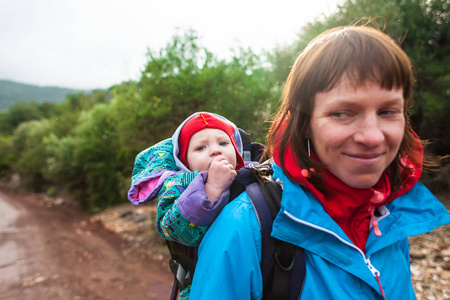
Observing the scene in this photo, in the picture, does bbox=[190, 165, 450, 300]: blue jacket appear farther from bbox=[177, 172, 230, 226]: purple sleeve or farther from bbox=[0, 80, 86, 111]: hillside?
bbox=[0, 80, 86, 111]: hillside

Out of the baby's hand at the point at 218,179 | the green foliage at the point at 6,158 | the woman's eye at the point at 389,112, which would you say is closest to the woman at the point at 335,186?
the woman's eye at the point at 389,112

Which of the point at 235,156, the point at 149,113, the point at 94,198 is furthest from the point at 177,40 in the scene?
the point at 94,198

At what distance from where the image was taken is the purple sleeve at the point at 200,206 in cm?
126

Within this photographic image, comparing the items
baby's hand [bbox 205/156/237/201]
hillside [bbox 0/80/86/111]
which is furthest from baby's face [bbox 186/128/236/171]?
hillside [bbox 0/80/86/111]

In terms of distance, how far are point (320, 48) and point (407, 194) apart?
815mm

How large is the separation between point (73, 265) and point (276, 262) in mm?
8124

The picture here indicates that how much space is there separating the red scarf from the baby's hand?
22 centimetres

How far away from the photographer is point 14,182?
75.3ft

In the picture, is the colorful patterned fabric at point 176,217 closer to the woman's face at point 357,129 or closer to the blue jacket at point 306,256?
the blue jacket at point 306,256

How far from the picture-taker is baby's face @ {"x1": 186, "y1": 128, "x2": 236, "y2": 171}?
72.6 inches

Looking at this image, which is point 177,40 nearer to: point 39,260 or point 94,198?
point 39,260

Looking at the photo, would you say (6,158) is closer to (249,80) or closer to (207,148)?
(249,80)

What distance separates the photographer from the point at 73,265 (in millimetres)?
7727

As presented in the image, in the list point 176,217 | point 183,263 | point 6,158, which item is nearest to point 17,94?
point 6,158
